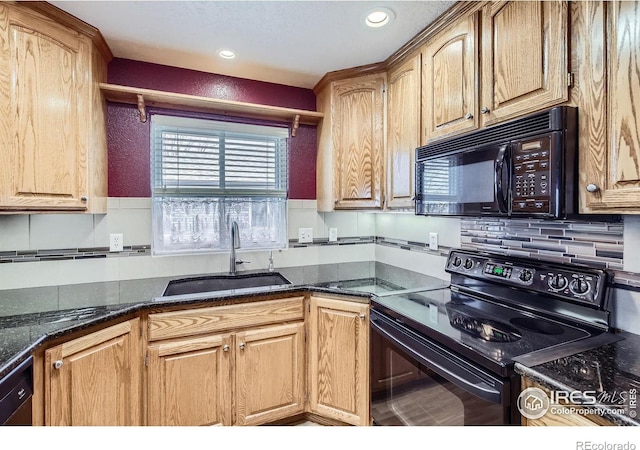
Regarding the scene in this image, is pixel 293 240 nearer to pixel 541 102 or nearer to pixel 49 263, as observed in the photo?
pixel 49 263

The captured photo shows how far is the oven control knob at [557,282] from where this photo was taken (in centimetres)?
129

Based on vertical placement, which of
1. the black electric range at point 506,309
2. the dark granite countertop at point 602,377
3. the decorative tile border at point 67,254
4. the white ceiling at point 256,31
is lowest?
the dark granite countertop at point 602,377

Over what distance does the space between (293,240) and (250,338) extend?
0.87 m

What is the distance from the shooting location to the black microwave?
1055mm

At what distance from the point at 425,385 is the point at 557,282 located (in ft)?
2.27

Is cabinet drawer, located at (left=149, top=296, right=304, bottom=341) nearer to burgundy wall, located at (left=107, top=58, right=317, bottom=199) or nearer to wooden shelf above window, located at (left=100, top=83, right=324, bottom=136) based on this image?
burgundy wall, located at (left=107, top=58, right=317, bottom=199)

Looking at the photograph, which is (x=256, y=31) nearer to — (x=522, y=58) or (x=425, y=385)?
(x=522, y=58)

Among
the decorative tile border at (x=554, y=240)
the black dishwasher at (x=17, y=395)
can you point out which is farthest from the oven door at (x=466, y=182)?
the black dishwasher at (x=17, y=395)

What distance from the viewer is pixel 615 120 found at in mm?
951

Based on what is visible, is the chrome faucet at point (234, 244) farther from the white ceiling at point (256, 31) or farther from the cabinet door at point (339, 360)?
the white ceiling at point (256, 31)

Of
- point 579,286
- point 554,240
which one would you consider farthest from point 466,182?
point 579,286

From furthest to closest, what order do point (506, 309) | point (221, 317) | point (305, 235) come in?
point (305, 235) → point (221, 317) → point (506, 309)

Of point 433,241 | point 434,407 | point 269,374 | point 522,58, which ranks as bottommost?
point 269,374

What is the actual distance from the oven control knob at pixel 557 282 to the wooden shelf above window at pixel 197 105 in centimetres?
167
